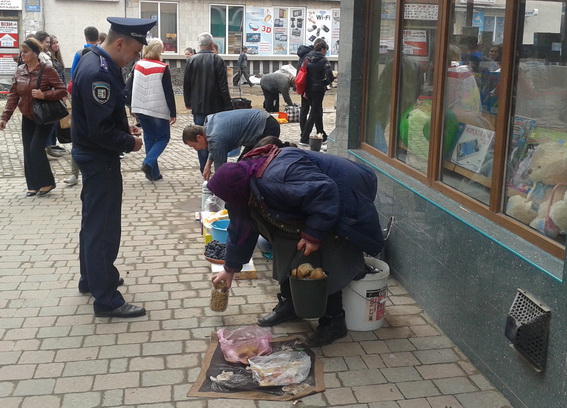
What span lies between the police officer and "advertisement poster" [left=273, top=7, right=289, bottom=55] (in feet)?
75.1

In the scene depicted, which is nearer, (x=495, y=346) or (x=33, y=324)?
(x=495, y=346)

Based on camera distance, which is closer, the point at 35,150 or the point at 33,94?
the point at 33,94

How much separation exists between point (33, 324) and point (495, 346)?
2.96m

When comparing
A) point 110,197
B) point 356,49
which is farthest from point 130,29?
point 356,49

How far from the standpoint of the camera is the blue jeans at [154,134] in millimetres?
8758

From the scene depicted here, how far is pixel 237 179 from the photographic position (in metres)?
3.80

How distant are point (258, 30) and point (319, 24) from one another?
7.97 ft

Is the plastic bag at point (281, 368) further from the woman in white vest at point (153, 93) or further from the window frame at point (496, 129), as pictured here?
the woman in white vest at point (153, 93)

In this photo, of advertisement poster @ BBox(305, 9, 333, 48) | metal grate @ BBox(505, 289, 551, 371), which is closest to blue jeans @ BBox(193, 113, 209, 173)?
metal grate @ BBox(505, 289, 551, 371)

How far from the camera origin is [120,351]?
414 cm

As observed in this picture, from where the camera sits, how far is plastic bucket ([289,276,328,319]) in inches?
157

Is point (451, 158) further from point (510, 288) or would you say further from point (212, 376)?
point (212, 376)

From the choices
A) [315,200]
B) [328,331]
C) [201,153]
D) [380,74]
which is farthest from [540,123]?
[201,153]

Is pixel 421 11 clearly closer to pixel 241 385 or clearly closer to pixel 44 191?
pixel 241 385
